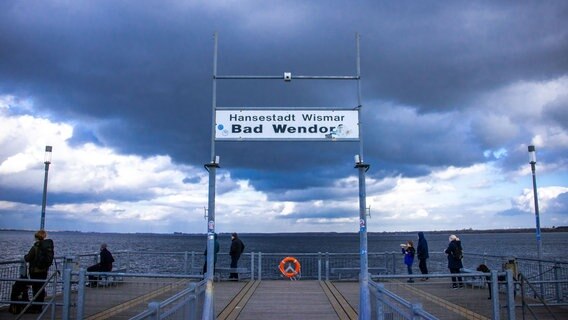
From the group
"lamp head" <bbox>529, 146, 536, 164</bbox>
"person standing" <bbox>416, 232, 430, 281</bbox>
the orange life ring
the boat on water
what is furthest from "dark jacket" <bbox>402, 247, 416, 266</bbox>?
"lamp head" <bbox>529, 146, 536, 164</bbox>

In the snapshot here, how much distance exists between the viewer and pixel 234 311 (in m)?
12.6

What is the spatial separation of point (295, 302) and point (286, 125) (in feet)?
19.4

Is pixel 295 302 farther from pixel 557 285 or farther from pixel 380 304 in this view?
pixel 557 285

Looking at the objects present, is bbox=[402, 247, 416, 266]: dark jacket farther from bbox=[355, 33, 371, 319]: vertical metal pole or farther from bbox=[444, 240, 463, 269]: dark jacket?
bbox=[355, 33, 371, 319]: vertical metal pole

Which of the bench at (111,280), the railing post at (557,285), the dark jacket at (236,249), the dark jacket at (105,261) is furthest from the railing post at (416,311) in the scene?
the dark jacket at (236,249)

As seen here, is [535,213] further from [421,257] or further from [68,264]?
[68,264]

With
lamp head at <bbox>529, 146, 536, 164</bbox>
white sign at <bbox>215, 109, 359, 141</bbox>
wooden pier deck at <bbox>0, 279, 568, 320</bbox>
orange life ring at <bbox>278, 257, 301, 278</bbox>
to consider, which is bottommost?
wooden pier deck at <bbox>0, 279, 568, 320</bbox>

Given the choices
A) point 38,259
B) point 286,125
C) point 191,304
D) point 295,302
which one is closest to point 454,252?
point 295,302

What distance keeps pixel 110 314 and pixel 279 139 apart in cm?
538

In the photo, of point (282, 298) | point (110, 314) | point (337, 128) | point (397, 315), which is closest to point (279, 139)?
point (337, 128)

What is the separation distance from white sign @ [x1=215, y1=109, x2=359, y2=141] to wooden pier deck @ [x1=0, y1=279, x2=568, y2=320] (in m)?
3.03

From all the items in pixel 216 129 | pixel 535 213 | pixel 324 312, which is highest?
pixel 216 129

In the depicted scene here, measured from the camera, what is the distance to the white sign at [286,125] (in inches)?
400

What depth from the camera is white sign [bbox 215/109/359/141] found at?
33.3 feet
